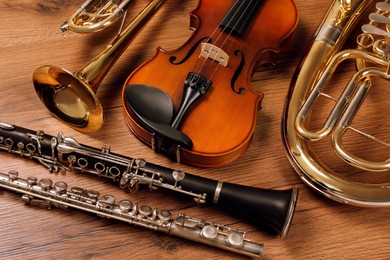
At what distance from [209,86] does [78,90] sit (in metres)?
0.32

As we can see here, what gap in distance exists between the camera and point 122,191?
112cm

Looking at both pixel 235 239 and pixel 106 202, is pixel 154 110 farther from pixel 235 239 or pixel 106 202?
pixel 235 239

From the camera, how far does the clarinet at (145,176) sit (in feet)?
3.37

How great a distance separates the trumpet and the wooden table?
0.36 ft

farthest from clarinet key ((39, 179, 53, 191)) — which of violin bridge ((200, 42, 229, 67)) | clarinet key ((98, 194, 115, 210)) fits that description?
violin bridge ((200, 42, 229, 67))

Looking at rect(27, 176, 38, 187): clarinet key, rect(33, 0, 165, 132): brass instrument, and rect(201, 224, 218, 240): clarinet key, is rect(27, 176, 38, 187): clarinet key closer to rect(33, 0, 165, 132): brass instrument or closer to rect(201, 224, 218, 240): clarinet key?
rect(33, 0, 165, 132): brass instrument

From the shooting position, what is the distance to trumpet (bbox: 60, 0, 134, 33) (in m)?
1.21

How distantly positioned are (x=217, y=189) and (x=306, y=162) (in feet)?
0.69

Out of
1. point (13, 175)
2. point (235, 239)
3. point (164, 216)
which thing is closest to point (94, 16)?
point (13, 175)

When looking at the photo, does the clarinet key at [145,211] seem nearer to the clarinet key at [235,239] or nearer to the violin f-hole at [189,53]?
the clarinet key at [235,239]

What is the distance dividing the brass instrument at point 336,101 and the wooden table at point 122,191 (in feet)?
0.29

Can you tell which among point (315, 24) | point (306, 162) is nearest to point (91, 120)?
point (306, 162)

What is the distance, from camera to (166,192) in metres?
1.12

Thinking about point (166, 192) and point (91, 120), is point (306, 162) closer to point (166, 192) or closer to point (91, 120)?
point (166, 192)
